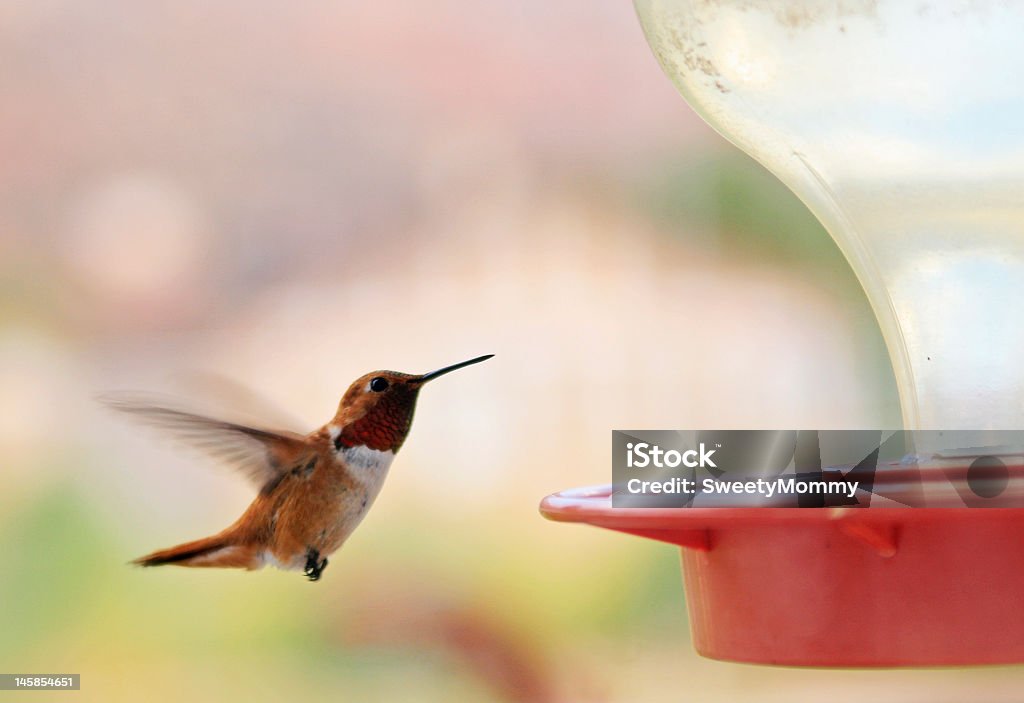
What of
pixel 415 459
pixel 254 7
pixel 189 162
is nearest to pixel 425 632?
pixel 415 459

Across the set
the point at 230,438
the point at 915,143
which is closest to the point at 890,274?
the point at 915,143

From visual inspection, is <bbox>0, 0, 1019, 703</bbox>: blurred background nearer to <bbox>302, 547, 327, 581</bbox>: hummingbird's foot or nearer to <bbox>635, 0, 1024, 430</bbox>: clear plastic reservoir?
<bbox>302, 547, 327, 581</bbox>: hummingbird's foot

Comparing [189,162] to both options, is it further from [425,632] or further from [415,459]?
[425,632]

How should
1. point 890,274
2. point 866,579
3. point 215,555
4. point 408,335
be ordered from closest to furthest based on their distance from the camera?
1. point 866,579
2. point 890,274
3. point 215,555
4. point 408,335

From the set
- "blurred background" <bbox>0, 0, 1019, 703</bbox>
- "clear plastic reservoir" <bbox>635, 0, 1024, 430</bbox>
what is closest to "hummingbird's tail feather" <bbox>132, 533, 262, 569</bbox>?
"clear plastic reservoir" <bbox>635, 0, 1024, 430</bbox>

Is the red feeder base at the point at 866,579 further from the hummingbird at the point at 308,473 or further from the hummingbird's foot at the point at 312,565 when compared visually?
the hummingbird's foot at the point at 312,565

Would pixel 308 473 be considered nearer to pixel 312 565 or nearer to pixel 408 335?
pixel 312 565
